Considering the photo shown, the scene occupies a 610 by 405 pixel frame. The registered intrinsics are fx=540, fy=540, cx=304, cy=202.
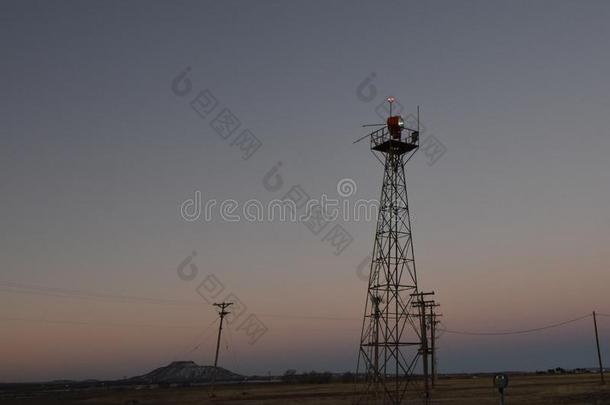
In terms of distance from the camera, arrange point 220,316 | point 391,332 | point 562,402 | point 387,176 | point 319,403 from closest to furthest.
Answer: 1. point 391,332
2. point 387,176
3. point 562,402
4. point 319,403
5. point 220,316

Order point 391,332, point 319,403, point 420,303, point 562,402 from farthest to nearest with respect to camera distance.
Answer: point 420,303 → point 319,403 → point 562,402 → point 391,332

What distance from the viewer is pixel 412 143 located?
118ft

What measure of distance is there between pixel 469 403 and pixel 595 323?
46730 mm

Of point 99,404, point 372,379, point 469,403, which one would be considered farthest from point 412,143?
point 99,404

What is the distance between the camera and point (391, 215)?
35.4 meters

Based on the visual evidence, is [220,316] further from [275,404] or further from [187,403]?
[275,404]

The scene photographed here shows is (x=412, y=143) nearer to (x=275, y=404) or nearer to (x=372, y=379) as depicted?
(x=372, y=379)

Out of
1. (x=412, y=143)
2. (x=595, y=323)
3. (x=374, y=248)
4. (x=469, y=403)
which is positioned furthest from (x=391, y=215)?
(x=595, y=323)

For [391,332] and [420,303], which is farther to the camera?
[420,303]

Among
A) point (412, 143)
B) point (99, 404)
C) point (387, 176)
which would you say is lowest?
point (99, 404)

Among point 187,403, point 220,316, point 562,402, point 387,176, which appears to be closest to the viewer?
point 387,176

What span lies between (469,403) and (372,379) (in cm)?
1287

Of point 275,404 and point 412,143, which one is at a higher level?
point 412,143

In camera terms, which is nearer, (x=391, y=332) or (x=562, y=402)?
(x=391, y=332)
